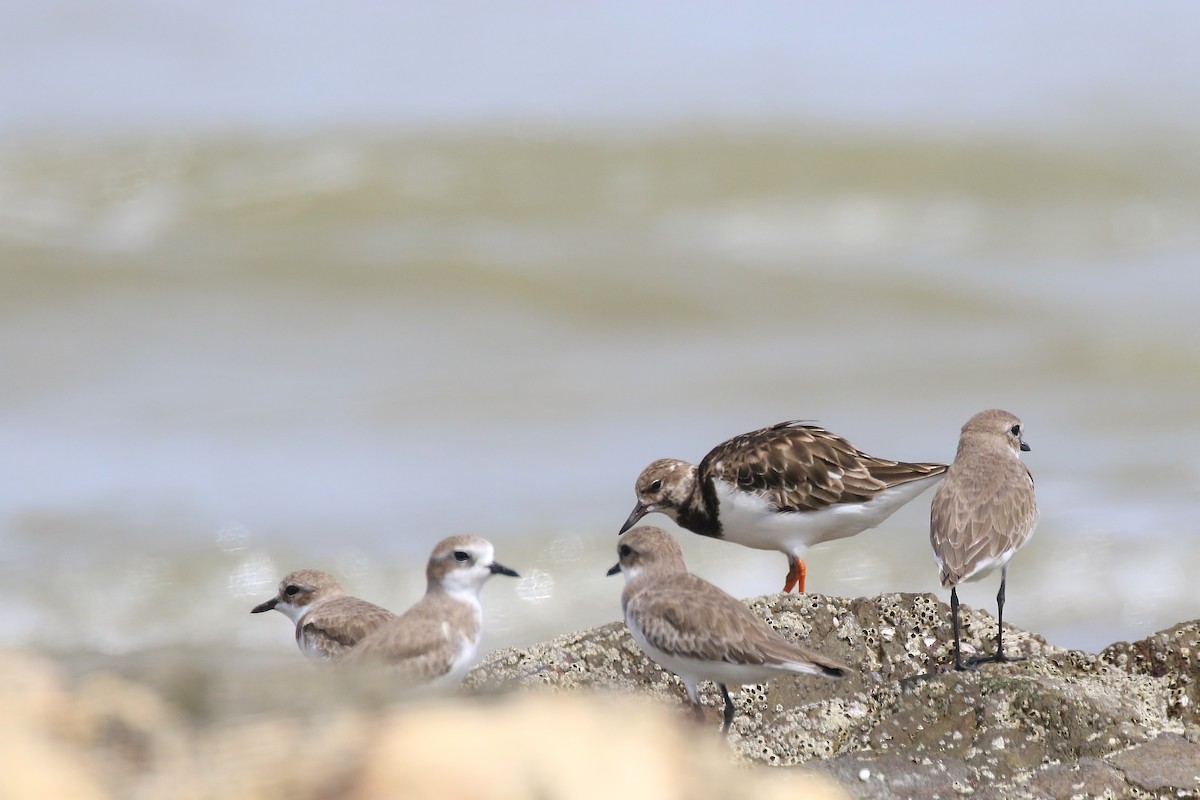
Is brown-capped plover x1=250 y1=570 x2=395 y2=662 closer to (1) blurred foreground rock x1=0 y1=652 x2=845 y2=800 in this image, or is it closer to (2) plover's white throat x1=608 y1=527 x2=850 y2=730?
(2) plover's white throat x1=608 y1=527 x2=850 y2=730

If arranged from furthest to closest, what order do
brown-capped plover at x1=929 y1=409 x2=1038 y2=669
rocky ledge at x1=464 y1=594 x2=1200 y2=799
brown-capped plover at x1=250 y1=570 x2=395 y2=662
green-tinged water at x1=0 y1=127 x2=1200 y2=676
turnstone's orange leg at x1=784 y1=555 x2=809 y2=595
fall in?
green-tinged water at x1=0 y1=127 x2=1200 y2=676 → turnstone's orange leg at x1=784 y1=555 x2=809 y2=595 → brown-capped plover at x1=250 y1=570 x2=395 y2=662 → brown-capped plover at x1=929 y1=409 x2=1038 y2=669 → rocky ledge at x1=464 y1=594 x2=1200 y2=799

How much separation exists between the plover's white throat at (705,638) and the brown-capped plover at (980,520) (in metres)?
0.80

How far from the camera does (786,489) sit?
7.68 metres

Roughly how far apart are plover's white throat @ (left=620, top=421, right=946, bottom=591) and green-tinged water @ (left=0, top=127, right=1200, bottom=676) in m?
3.84

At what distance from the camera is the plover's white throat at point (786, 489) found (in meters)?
7.63

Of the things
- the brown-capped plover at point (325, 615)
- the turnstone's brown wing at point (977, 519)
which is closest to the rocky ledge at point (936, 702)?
the turnstone's brown wing at point (977, 519)

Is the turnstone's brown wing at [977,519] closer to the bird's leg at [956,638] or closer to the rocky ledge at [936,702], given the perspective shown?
the bird's leg at [956,638]

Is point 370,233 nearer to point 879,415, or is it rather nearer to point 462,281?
point 462,281

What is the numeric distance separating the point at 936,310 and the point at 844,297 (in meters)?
1.14

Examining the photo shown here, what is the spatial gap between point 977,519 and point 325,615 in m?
2.56

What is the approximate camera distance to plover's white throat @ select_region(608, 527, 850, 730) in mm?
4938

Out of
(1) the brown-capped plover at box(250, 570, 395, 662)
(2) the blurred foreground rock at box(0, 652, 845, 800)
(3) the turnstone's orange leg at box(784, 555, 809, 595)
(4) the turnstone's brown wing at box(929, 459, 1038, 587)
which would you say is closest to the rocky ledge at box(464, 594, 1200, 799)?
(4) the turnstone's brown wing at box(929, 459, 1038, 587)

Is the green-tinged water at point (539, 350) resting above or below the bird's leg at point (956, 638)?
above

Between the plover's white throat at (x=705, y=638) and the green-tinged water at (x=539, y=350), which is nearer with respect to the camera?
the plover's white throat at (x=705, y=638)
